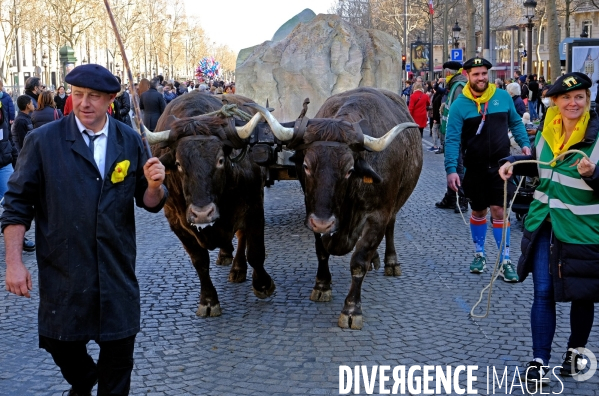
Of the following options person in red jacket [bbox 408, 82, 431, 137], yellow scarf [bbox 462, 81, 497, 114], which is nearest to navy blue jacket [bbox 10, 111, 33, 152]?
yellow scarf [bbox 462, 81, 497, 114]

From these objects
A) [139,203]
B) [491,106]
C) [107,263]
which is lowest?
[107,263]

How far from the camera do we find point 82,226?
12.9ft

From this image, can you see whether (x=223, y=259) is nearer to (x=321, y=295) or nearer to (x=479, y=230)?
(x=321, y=295)

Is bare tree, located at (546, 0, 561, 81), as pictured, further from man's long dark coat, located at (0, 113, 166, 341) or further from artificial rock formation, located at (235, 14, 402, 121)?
man's long dark coat, located at (0, 113, 166, 341)

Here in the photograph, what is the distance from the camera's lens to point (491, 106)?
773cm

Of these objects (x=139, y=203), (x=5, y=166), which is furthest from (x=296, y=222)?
(x=139, y=203)

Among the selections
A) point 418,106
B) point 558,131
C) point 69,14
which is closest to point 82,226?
point 558,131

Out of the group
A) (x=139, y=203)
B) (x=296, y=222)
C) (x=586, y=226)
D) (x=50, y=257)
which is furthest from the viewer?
(x=296, y=222)

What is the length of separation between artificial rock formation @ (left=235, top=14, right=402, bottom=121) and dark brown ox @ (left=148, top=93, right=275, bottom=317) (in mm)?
5250

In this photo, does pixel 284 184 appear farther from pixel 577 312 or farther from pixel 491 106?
pixel 577 312

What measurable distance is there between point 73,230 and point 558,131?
3.13 meters

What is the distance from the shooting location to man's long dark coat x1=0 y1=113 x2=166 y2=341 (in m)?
3.93

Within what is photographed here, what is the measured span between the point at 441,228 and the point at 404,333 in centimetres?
473

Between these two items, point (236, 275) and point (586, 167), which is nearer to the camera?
point (586, 167)
